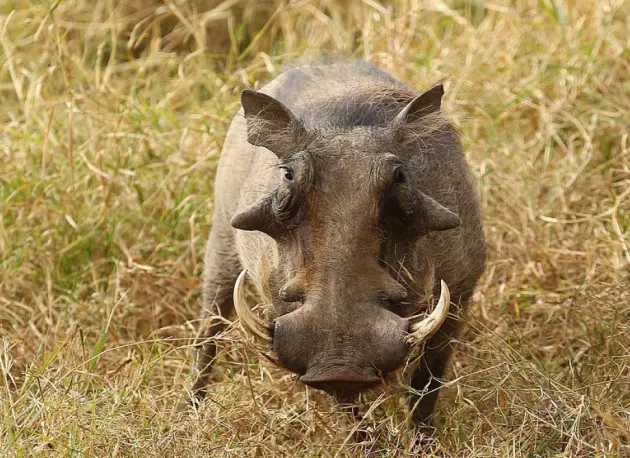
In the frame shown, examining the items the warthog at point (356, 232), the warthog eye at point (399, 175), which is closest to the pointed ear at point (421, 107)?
the warthog at point (356, 232)

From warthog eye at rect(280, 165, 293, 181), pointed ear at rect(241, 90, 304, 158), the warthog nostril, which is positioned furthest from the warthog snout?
pointed ear at rect(241, 90, 304, 158)

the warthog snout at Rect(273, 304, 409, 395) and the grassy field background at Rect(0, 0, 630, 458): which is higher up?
the warthog snout at Rect(273, 304, 409, 395)

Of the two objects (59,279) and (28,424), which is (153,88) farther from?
(28,424)

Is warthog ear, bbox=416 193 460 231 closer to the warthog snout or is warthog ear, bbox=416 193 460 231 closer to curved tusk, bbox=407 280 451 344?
curved tusk, bbox=407 280 451 344

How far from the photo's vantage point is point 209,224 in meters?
4.94

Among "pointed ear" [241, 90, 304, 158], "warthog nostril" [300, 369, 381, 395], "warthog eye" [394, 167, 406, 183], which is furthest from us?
"pointed ear" [241, 90, 304, 158]

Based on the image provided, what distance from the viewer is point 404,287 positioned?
3.12 m

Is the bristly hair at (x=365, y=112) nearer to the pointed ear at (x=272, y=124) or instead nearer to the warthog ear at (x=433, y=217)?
the pointed ear at (x=272, y=124)

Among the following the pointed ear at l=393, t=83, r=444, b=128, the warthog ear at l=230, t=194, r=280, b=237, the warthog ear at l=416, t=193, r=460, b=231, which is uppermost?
the pointed ear at l=393, t=83, r=444, b=128

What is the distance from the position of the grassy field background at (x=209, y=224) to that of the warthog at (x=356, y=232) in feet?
0.95

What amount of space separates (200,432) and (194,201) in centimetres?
176

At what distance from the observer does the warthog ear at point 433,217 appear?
3.19 meters

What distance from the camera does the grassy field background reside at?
343 cm

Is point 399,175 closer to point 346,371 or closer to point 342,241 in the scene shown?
point 342,241
